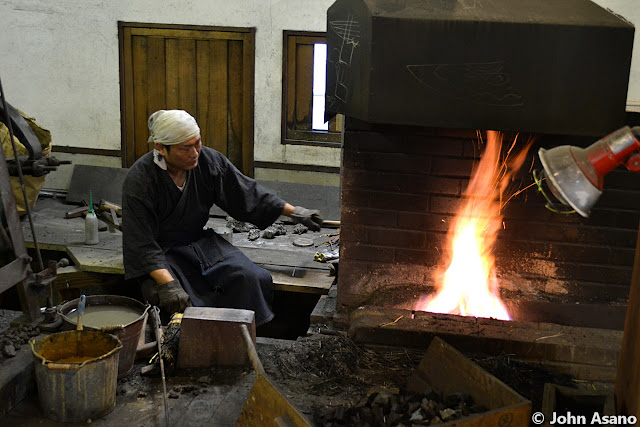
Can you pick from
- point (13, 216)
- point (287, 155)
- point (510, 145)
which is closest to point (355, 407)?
point (510, 145)

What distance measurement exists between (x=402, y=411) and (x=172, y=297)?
1662mm

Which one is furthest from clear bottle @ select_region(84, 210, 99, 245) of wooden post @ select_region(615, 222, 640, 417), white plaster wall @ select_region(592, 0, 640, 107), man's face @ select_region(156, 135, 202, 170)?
white plaster wall @ select_region(592, 0, 640, 107)

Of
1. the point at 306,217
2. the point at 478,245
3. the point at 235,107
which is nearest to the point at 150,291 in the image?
the point at 306,217

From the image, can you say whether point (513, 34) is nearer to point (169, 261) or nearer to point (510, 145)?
point (510, 145)

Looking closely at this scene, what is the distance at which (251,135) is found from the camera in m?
6.79

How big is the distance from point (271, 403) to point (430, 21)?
185 cm

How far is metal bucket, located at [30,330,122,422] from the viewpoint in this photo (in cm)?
286

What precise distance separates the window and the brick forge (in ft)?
9.81

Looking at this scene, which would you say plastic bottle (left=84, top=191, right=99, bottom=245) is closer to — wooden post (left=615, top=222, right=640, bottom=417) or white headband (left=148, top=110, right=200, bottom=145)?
white headband (left=148, top=110, right=200, bottom=145)

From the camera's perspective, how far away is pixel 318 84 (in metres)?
6.62

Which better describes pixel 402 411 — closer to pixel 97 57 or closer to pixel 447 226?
pixel 447 226

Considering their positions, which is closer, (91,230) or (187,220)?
(187,220)

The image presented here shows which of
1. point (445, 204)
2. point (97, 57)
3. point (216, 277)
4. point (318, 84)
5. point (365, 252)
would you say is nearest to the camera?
point (445, 204)

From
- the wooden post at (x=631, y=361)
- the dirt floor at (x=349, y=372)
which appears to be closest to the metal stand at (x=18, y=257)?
the dirt floor at (x=349, y=372)
